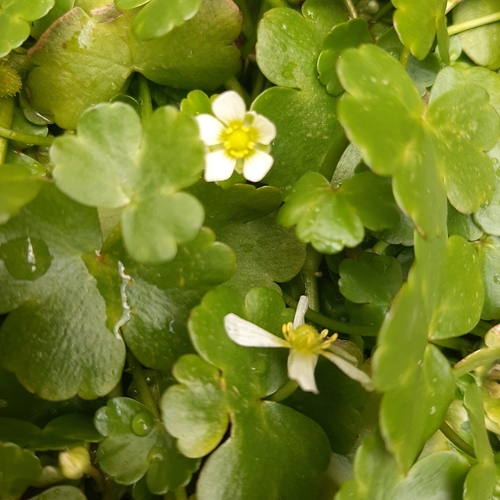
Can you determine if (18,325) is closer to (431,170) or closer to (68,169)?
(68,169)

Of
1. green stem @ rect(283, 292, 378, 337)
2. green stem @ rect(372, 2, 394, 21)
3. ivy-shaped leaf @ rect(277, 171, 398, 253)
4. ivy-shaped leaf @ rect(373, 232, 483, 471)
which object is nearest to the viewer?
ivy-shaped leaf @ rect(373, 232, 483, 471)

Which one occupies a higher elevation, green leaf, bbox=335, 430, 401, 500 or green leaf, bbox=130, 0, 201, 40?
green leaf, bbox=130, 0, 201, 40

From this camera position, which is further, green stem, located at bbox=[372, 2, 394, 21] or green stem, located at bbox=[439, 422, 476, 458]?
green stem, located at bbox=[372, 2, 394, 21]

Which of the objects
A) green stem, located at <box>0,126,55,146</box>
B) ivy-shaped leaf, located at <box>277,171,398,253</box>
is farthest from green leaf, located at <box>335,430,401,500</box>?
green stem, located at <box>0,126,55,146</box>

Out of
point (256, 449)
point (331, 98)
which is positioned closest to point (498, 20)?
point (331, 98)

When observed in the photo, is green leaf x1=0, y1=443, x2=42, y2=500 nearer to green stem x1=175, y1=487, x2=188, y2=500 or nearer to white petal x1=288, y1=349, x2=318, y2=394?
green stem x1=175, y1=487, x2=188, y2=500

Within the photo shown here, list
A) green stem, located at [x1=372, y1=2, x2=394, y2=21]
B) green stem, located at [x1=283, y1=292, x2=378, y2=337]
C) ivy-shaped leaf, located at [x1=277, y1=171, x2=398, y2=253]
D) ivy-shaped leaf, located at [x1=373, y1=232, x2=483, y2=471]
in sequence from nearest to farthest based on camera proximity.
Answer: ivy-shaped leaf, located at [x1=373, y1=232, x2=483, y2=471] < ivy-shaped leaf, located at [x1=277, y1=171, x2=398, y2=253] < green stem, located at [x1=283, y1=292, x2=378, y2=337] < green stem, located at [x1=372, y1=2, x2=394, y2=21]

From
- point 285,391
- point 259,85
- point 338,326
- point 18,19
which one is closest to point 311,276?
point 338,326

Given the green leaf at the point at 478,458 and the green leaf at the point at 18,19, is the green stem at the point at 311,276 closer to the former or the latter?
the green leaf at the point at 478,458
